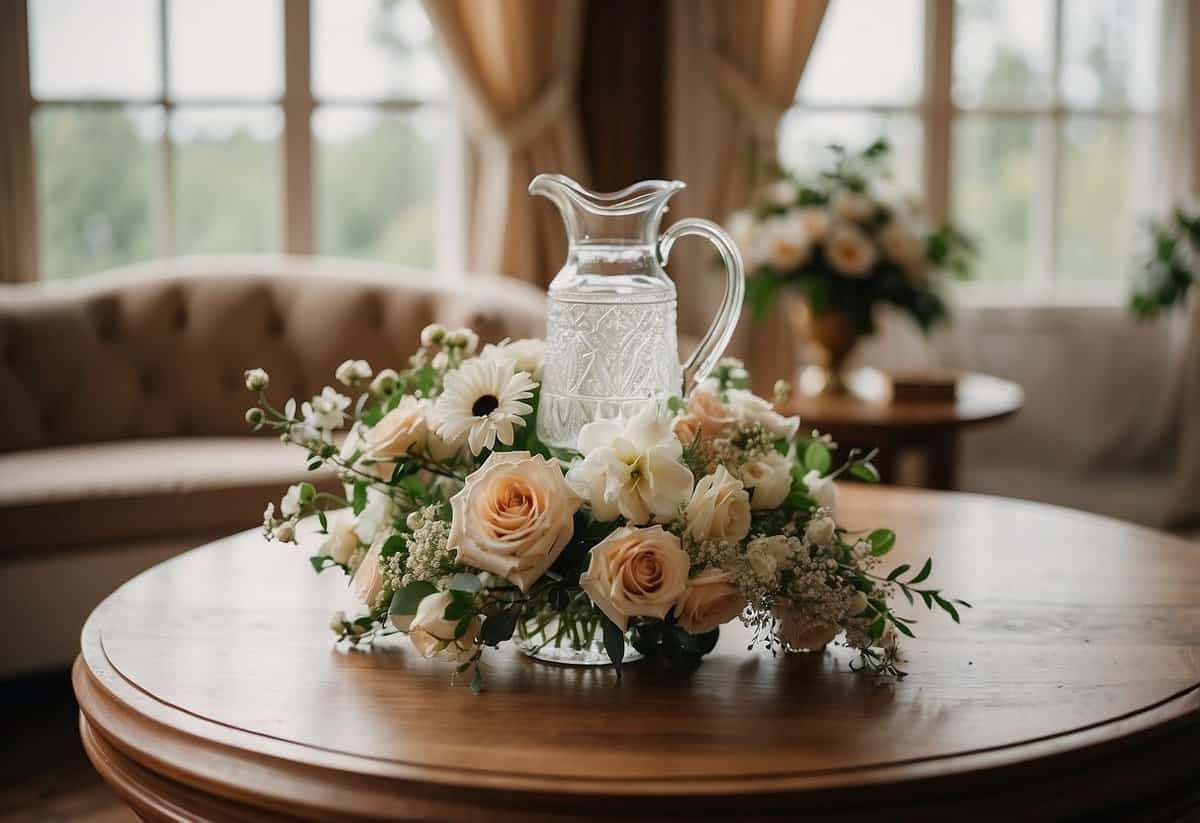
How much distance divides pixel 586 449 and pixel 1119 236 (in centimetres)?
398

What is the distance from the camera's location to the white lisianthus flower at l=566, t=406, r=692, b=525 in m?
1.18

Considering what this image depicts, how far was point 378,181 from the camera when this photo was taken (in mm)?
4090

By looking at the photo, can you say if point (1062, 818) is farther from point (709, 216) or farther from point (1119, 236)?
point (1119, 236)

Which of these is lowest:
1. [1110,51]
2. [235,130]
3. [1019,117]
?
[235,130]

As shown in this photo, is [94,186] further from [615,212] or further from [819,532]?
[819,532]

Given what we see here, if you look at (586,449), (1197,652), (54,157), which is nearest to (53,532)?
(54,157)

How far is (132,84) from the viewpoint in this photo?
383 centimetres

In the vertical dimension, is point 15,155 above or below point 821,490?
above

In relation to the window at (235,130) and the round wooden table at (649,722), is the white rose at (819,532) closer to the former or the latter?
the round wooden table at (649,722)

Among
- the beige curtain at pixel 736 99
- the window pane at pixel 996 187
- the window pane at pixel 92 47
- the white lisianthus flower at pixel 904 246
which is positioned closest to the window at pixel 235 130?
the window pane at pixel 92 47

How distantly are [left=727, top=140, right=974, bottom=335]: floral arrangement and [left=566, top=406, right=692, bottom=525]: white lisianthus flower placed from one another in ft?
7.17

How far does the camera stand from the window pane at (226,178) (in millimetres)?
3906

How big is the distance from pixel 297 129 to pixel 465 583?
3026 millimetres

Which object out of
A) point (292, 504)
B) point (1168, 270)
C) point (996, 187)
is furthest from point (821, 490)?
point (996, 187)
